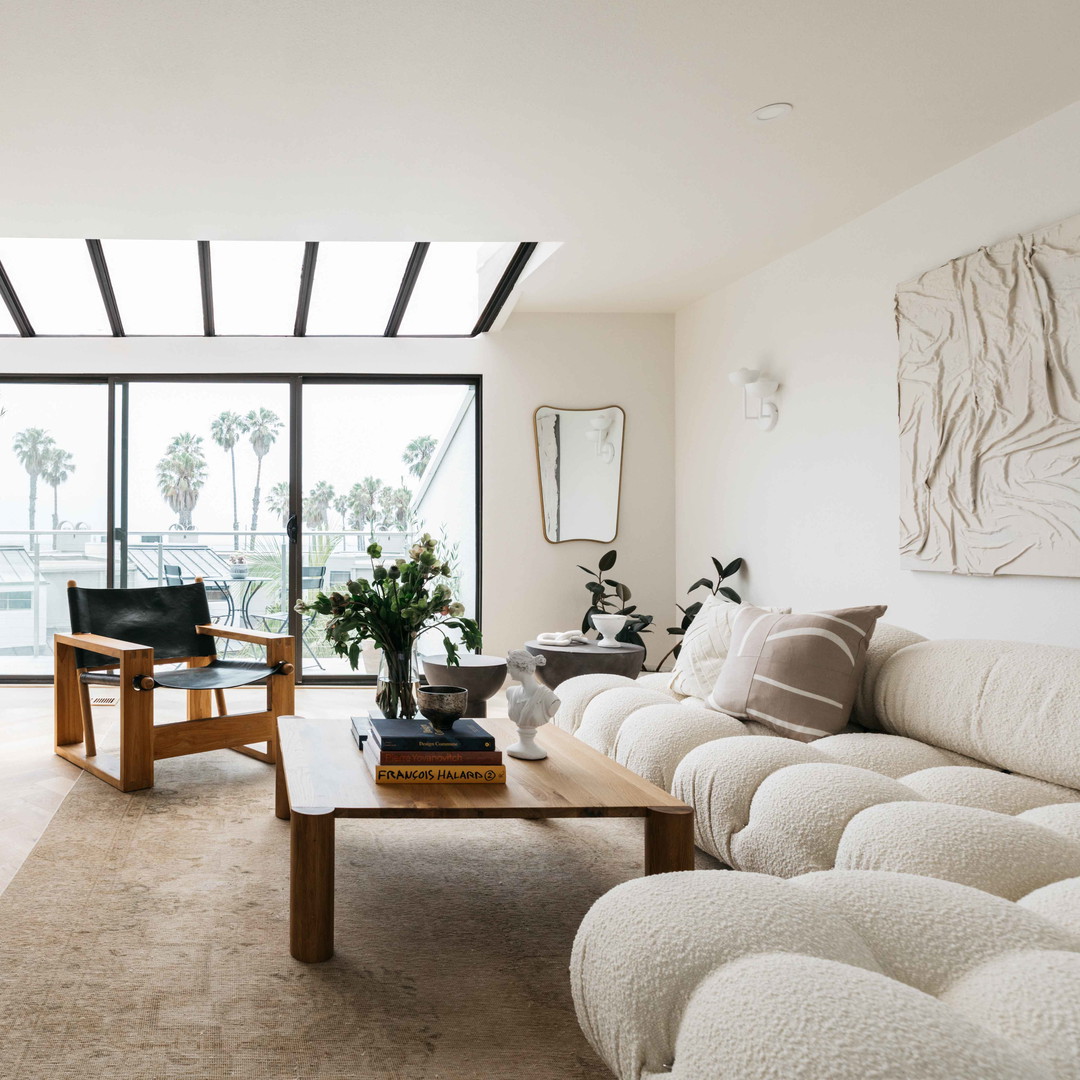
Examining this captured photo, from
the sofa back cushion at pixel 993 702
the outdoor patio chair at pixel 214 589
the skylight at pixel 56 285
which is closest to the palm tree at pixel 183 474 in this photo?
the outdoor patio chair at pixel 214 589

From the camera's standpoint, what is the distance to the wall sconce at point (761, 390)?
14.7ft

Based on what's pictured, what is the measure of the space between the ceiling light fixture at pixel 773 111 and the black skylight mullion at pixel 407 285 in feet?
7.71

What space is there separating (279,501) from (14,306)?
6.15ft

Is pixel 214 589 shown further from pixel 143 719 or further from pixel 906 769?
pixel 906 769

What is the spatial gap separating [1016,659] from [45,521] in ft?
17.8

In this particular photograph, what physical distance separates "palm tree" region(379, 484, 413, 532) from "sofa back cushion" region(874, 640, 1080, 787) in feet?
11.8

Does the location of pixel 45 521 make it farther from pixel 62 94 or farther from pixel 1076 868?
pixel 1076 868

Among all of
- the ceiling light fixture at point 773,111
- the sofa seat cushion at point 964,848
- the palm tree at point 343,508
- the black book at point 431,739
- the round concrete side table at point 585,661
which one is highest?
the ceiling light fixture at point 773,111

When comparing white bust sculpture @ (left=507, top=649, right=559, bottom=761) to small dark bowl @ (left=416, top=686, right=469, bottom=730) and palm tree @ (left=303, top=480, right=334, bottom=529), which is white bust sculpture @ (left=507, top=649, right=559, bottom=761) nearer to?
small dark bowl @ (left=416, top=686, right=469, bottom=730)

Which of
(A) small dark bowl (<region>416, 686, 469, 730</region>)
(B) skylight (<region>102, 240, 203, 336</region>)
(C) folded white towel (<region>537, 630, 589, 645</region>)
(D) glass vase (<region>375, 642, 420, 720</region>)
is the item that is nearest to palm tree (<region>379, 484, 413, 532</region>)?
(B) skylight (<region>102, 240, 203, 336</region>)

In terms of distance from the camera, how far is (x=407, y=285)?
17.1 ft

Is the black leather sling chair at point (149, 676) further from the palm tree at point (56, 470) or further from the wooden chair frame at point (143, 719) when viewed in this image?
the palm tree at point (56, 470)

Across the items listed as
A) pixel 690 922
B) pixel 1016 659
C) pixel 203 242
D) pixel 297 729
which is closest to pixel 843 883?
pixel 690 922

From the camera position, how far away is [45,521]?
5551 millimetres
